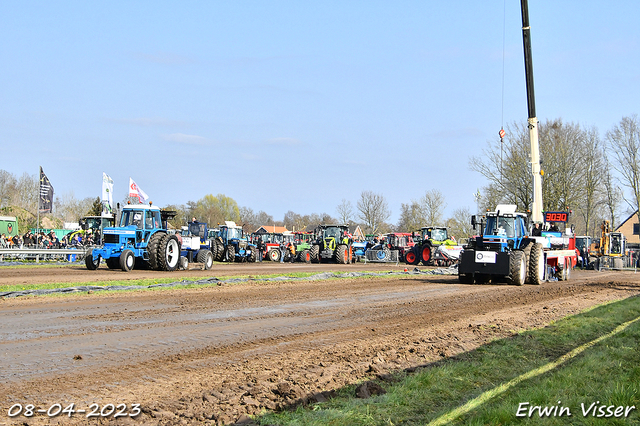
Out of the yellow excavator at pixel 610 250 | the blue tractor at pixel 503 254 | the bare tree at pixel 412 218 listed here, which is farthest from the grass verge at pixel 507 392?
the bare tree at pixel 412 218

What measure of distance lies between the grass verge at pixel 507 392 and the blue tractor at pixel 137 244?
15469 millimetres

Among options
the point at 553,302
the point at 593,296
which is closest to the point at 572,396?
the point at 553,302

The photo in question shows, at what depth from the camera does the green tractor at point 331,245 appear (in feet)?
110

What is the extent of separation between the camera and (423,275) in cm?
2434

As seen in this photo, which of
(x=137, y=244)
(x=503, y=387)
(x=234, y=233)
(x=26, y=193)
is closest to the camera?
(x=503, y=387)

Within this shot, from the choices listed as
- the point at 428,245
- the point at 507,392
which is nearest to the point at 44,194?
the point at 428,245

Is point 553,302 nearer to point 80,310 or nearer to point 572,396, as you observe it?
point 572,396

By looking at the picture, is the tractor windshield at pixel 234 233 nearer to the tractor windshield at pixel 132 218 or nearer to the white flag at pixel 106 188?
the white flag at pixel 106 188

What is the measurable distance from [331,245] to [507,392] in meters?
28.9

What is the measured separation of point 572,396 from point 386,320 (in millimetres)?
5167

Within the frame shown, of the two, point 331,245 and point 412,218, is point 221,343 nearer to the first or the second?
point 331,245

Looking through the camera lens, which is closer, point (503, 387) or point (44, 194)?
point (503, 387)

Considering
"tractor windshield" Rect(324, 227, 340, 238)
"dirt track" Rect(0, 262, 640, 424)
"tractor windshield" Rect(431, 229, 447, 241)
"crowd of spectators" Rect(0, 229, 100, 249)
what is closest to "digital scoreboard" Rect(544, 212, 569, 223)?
"tractor windshield" Rect(431, 229, 447, 241)

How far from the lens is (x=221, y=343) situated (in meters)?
7.56
